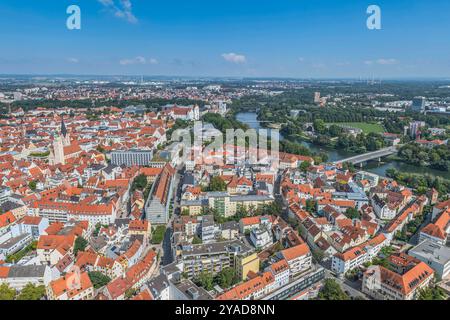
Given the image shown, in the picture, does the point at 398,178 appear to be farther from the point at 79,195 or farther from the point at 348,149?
the point at 79,195

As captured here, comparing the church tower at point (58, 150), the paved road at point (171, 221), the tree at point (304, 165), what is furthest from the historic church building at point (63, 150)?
the tree at point (304, 165)

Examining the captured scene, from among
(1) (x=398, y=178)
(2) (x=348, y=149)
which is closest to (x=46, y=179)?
(1) (x=398, y=178)

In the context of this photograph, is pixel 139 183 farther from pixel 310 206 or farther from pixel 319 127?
pixel 319 127

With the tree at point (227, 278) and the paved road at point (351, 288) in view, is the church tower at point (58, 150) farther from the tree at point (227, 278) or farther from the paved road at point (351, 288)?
the paved road at point (351, 288)

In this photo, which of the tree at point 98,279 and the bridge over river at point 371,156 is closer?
the tree at point 98,279

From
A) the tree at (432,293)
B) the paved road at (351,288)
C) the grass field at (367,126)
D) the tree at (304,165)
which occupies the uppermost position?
the grass field at (367,126)

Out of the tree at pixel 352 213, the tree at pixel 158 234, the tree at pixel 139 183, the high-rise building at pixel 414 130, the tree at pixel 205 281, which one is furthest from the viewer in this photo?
the high-rise building at pixel 414 130

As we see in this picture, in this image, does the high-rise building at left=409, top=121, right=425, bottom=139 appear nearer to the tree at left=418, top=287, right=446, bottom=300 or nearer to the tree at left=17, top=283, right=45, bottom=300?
the tree at left=418, top=287, right=446, bottom=300
